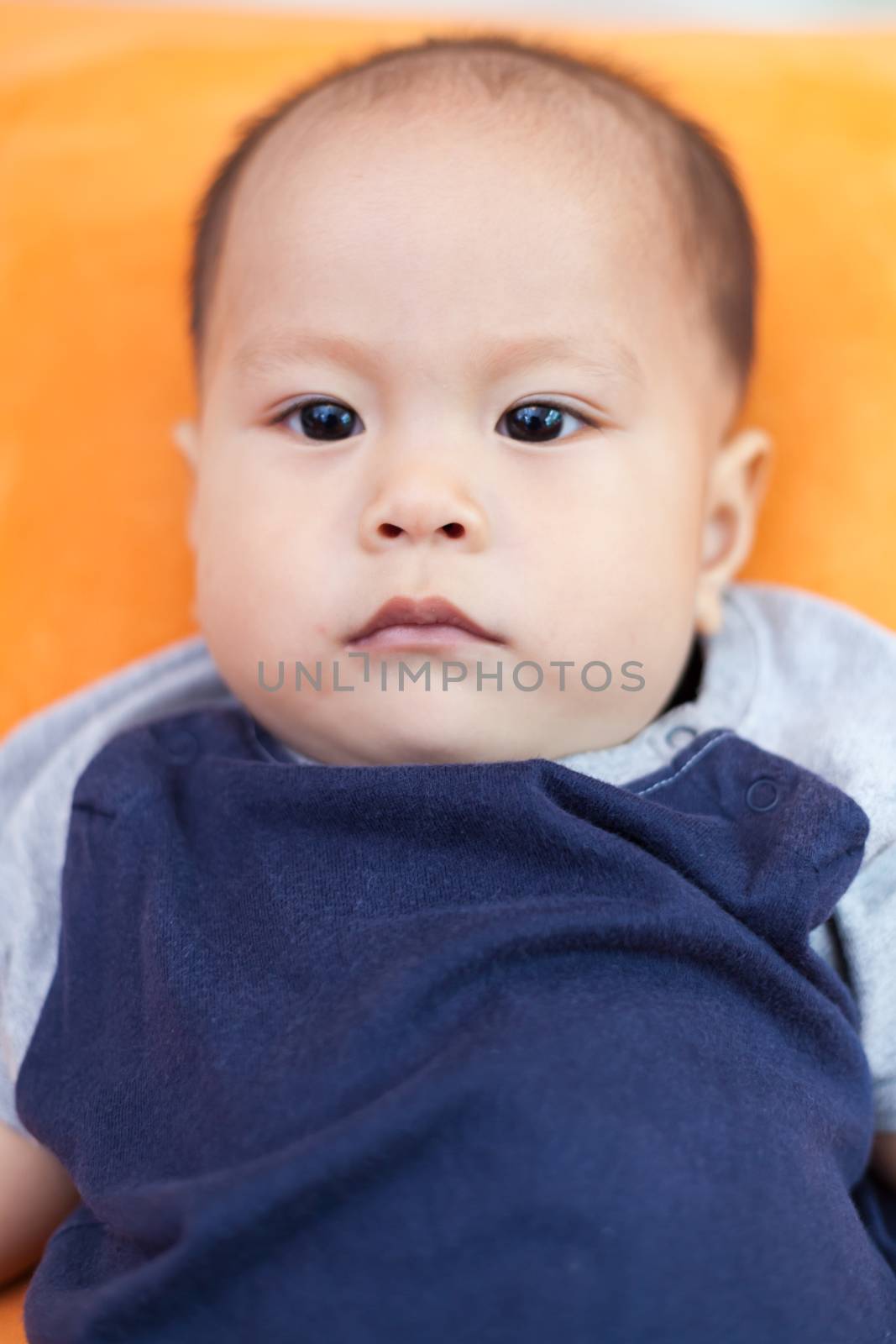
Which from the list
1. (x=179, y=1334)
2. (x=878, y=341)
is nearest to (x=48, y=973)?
(x=179, y=1334)

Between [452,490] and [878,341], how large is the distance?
66 centimetres

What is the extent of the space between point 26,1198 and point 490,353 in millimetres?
767

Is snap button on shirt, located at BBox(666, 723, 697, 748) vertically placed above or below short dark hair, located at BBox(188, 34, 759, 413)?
below

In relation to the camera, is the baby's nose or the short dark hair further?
the short dark hair

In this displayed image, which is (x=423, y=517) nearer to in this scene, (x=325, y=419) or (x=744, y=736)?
(x=325, y=419)

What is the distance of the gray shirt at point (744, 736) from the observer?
1031 mm

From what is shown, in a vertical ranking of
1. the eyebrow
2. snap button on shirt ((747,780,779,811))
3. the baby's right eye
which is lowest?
snap button on shirt ((747,780,779,811))

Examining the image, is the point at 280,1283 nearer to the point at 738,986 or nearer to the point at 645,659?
the point at 738,986

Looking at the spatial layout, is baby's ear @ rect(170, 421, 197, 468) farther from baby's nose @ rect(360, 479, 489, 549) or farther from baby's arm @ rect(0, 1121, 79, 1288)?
baby's arm @ rect(0, 1121, 79, 1288)

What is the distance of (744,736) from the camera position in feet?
3.65

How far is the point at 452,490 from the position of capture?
98 cm

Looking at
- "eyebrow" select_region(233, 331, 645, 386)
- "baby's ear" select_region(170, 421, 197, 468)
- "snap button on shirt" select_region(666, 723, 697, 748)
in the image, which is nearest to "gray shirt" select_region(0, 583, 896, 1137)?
"snap button on shirt" select_region(666, 723, 697, 748)

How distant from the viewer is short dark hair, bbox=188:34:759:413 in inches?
44.6

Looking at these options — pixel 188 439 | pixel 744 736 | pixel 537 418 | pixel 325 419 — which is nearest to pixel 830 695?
pixel 744 736
